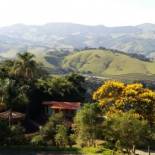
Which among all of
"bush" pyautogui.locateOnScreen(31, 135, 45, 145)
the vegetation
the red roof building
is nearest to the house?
the red roof building

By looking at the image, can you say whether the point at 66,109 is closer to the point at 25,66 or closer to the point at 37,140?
the point at 25,66

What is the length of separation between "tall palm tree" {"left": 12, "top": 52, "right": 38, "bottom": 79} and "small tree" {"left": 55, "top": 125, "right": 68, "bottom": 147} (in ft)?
75.8

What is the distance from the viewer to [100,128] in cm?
5359

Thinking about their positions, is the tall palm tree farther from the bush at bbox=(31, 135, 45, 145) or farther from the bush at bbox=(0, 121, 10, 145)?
the bush at bbox=(0, 121, 10, 145)

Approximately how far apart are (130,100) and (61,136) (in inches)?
454

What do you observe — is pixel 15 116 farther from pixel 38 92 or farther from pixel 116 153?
pixel 116 153

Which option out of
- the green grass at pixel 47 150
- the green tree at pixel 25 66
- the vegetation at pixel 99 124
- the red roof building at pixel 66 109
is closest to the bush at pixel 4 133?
the vegetation at pixel 99 124

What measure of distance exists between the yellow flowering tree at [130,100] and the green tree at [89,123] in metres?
5.13

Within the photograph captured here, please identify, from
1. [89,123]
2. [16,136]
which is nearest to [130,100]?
[89,123]

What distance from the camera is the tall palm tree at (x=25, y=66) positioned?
74981mm

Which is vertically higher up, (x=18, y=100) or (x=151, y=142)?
(x=18, y=100)

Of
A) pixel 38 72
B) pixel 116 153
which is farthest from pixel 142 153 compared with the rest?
pixel 38 72

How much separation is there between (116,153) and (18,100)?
54.0ft

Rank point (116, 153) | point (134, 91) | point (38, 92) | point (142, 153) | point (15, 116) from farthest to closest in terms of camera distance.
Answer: point (38, 92)
point (15, 116)
point (134, 91)
point (142, 153)
point (116, 153)
